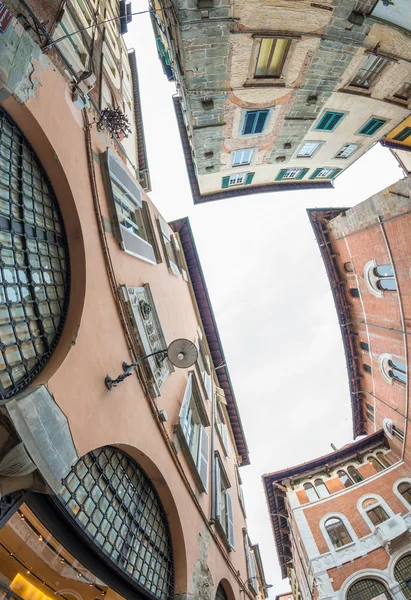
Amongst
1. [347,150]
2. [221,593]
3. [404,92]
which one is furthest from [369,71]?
[221,593]

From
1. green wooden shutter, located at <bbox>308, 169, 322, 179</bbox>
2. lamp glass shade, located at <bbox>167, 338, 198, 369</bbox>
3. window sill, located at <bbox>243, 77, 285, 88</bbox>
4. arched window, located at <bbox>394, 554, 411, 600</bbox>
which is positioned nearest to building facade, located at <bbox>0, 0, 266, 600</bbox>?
lamp glass shade, located at <bbox>167, 338, 198, 369</bbox>

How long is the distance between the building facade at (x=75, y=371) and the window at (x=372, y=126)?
1340 cm

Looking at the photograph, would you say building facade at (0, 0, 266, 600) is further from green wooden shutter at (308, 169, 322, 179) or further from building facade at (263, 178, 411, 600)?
green wooden shutter at (308, 169, 322, 179)

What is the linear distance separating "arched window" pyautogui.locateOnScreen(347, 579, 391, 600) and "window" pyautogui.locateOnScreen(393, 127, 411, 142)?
937 inches

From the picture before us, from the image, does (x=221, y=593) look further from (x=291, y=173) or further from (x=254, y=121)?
(x=291, y=173)

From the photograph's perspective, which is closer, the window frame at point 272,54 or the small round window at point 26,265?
the small round window at point 26,265

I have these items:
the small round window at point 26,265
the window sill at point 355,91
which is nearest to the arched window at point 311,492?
the small round window at point 26,265

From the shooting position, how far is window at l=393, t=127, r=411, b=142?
53.8 feet

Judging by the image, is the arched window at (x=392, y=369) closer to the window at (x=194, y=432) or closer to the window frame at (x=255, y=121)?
the window at (x=194, y=432)

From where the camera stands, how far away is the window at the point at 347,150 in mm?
16844

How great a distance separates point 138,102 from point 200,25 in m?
9.56

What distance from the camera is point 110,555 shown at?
15.3ft

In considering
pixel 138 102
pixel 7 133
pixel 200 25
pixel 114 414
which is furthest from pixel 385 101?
pixel 114 414

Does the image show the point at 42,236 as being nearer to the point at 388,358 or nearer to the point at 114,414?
the point at 114,414
